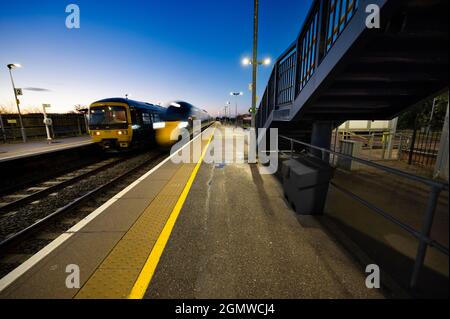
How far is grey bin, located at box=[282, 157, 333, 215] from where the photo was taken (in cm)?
348

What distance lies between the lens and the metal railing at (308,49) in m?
3.40

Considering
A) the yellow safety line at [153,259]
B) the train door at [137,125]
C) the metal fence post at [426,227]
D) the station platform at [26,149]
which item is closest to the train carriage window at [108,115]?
the train door at [137,125]

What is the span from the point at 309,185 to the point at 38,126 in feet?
86.6

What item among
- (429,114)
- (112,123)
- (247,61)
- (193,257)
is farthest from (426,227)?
(429,114)

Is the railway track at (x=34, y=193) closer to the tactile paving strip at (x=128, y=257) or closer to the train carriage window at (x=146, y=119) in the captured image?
the tactile paving strip at (x=128, y=257)

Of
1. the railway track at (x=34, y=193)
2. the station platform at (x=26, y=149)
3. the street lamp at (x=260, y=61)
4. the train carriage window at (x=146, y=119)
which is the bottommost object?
the railway track at (x=34, y=193)

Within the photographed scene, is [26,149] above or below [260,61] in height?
below

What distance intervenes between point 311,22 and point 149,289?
229 inches

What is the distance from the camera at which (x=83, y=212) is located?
4.29 m

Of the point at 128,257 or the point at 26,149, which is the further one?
the point at 26,149

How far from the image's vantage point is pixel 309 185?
3.55 metres

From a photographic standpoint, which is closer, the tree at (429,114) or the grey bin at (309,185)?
the grey bin at (309,185)

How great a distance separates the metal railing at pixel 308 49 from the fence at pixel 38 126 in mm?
22190

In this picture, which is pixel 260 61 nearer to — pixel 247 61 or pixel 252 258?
pixel 247 61
